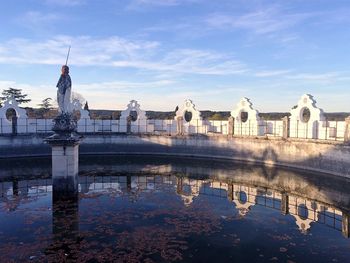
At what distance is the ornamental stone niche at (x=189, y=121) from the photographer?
4079 cm

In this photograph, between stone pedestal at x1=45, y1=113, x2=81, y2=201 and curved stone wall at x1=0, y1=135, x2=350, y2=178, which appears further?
curved stone wall at x1=0, y1=135, x2=350, y2=178

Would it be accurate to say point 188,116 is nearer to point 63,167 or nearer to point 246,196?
point 246,196

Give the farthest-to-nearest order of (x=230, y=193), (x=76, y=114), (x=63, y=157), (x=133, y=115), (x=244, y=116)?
(x=76, y=114), (x=133, y=115), (x=244, y=116), (x=230, y=193), (x=63, y=157)

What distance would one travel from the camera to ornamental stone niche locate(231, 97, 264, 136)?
3712cm

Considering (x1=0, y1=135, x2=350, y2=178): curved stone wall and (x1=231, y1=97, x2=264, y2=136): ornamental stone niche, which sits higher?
(x1=231, y1=97, x2=264, y2=136): ornamental stone niche

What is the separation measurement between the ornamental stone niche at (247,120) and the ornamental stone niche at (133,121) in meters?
10.5

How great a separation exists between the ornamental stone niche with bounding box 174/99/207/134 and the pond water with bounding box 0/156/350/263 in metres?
13.2

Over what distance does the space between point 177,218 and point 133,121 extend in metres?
27.9

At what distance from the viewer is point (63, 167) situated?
1847cm

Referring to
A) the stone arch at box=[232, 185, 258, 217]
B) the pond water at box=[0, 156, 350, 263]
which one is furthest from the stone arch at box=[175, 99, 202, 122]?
the stone arch at box=[232, 185, 258, 217]

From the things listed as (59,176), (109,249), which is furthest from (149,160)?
(109,249)

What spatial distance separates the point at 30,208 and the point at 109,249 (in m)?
7.19

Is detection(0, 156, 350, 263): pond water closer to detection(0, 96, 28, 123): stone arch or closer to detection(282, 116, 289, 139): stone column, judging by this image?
detection(282, 116, 289, 139): stone column

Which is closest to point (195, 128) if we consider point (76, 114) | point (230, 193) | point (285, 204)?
point (76, 114)
